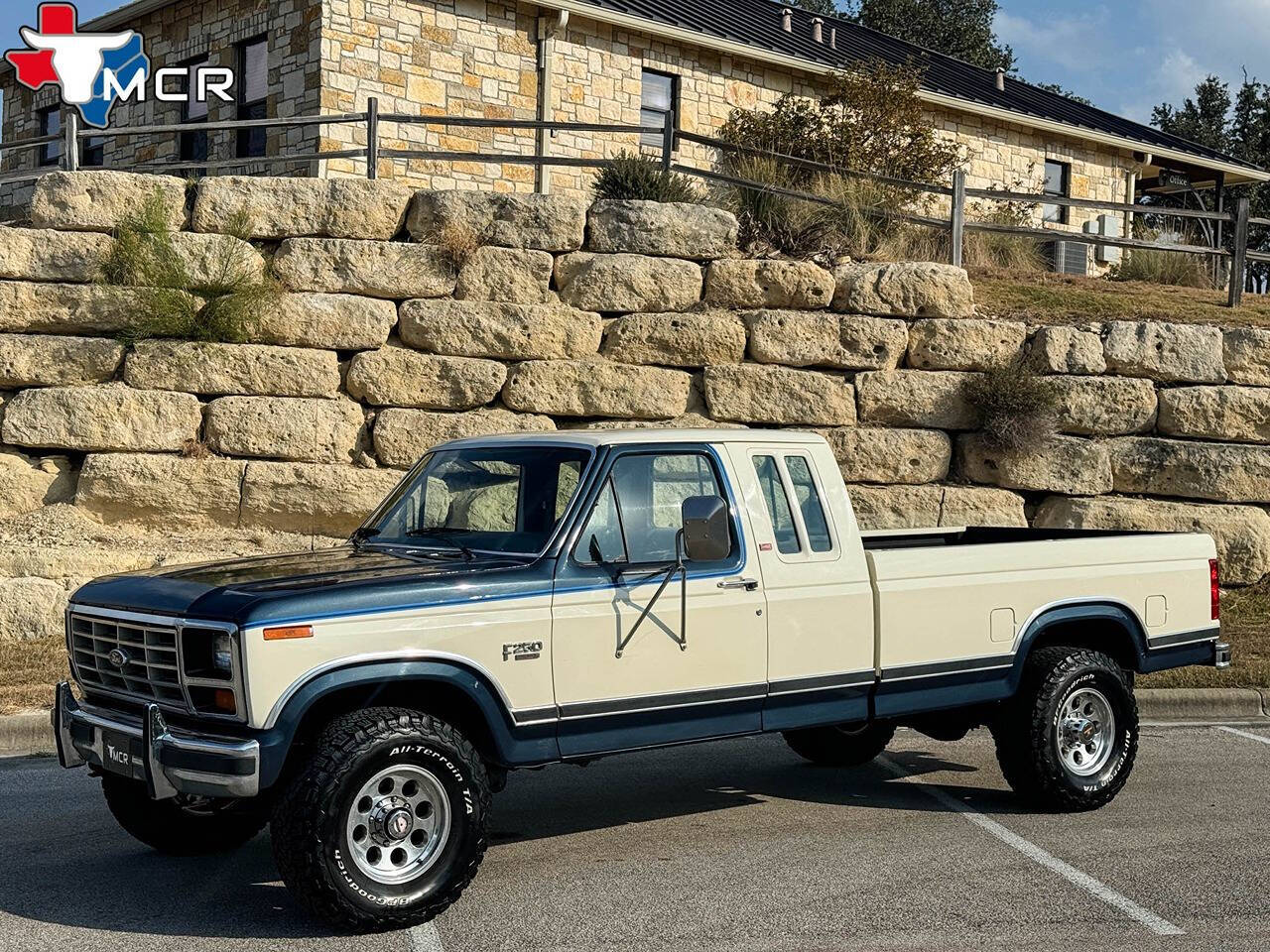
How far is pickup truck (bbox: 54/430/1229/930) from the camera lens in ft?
17.6

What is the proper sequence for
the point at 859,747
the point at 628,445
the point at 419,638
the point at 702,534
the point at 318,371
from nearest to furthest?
1. the point at 419,638
2. the point at 702,534
3. the point at 628,445
4. the point at 859,747
5. the point at 318,371

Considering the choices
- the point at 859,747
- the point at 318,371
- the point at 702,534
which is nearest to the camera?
the point at 702,534

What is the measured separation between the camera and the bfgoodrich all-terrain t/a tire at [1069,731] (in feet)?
23.8

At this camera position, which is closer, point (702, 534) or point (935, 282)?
point (702, 534)

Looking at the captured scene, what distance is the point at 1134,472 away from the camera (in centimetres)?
1434

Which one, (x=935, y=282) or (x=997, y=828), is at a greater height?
(x=935, y=282)

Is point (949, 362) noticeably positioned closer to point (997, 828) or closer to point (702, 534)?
point (997, 828)

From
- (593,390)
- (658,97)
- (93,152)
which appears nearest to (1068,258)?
(658,97)

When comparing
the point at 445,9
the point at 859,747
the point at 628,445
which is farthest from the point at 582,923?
the point at 445,9

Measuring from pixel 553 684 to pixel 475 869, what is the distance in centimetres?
81

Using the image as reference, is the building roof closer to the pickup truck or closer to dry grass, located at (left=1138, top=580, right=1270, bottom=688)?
dry grass, located at (left=1138, top=580, right=1270, bottom=688)

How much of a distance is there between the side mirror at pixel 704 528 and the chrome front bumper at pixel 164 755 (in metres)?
1.95

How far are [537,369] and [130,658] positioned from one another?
831 cm

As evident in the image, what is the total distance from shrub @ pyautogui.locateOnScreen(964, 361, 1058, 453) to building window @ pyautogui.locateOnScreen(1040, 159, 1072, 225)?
13.7 m
